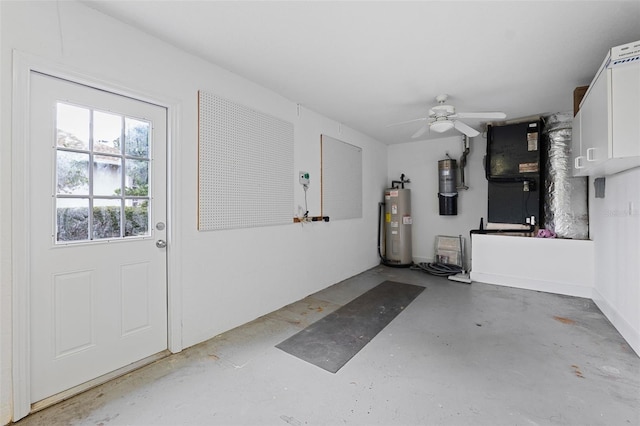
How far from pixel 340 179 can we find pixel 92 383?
371 cm

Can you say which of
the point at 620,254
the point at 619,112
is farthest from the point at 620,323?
the point at 619,112

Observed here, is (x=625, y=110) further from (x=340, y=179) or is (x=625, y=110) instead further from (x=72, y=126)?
(x=72, y=126)

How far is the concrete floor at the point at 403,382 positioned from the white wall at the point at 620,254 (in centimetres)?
21

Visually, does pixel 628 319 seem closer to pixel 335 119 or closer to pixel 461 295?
pixel 461 295

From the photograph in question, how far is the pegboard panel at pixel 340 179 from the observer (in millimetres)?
4176

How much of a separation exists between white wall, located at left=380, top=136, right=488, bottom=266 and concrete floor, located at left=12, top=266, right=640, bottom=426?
2.47 m

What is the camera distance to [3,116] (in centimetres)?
154

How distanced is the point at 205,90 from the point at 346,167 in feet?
8.67

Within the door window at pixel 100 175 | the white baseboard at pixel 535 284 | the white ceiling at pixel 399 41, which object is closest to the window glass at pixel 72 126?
the door window at pixel 100 175

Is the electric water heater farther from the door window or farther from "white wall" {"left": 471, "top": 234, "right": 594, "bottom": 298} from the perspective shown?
the door window

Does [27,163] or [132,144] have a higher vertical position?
[132,144]

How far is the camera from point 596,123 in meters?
2.27

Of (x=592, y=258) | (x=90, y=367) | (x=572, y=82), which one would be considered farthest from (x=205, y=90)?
(x=592, y=258)

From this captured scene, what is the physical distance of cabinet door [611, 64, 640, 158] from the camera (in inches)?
75.2
